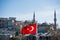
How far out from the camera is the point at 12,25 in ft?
32.0

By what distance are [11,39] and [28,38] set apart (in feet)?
3.72

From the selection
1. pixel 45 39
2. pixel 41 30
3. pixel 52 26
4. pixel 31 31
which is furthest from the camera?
pixel 41 30

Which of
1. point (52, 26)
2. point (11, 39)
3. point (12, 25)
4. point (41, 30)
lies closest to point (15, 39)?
point (11, 39)

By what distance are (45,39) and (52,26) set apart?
2.02 meters

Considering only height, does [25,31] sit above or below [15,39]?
above

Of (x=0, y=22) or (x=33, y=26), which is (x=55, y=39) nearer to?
(x=33, y=26)

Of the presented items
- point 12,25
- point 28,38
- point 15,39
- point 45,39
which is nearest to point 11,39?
point 15,39

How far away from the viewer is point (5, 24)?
9078 millimetres

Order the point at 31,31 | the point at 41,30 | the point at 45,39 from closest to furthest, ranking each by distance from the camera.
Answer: the point at 31,31 < the point at 45,39 < the point at 41,30

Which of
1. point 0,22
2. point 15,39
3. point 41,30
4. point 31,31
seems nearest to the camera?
point 31,31

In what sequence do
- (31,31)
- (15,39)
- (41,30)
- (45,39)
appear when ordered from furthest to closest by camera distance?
(41,30)
(45,39)
(15,39)
(31,31)

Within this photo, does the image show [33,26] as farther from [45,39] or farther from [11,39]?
[45,39]

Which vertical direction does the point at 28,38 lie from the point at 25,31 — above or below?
below

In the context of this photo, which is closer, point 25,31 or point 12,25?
point 25,31
